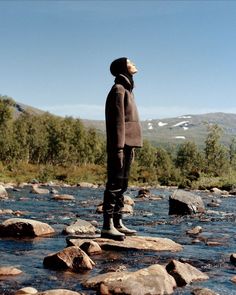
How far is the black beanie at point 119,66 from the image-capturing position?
33.9 ft

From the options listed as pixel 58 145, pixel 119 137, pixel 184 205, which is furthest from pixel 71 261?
pixel 58 145

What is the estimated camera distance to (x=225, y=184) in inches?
2078

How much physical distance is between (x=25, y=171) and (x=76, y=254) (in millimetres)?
63932

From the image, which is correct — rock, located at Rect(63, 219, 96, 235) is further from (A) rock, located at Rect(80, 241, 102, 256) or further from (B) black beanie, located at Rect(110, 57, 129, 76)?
(B) black beanie, located at Rect(110, 57, 129, 76)

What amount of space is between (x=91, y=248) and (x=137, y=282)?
2.72m

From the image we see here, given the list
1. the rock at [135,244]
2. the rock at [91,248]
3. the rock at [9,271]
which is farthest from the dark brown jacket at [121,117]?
the rock at [9,271]

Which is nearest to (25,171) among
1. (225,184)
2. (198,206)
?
(225,184)

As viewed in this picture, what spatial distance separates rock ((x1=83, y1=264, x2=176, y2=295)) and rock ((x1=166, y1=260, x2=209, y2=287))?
21 cm

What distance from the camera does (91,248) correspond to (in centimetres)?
874

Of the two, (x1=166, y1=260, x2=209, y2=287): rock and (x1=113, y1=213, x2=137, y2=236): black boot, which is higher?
(x1=113, y1=213, x2=137, y2=236): black boot

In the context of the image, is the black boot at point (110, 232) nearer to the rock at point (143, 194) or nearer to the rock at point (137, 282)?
the rock at point (137, 282)

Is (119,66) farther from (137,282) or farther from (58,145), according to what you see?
(58,145)

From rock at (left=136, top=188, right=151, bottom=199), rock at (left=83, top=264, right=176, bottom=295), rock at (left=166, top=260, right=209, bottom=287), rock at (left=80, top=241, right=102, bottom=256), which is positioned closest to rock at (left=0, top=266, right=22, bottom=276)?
rock at (left=83, top=264, right=176, bottom=295)

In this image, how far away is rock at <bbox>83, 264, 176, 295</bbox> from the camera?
6008 millimetres
